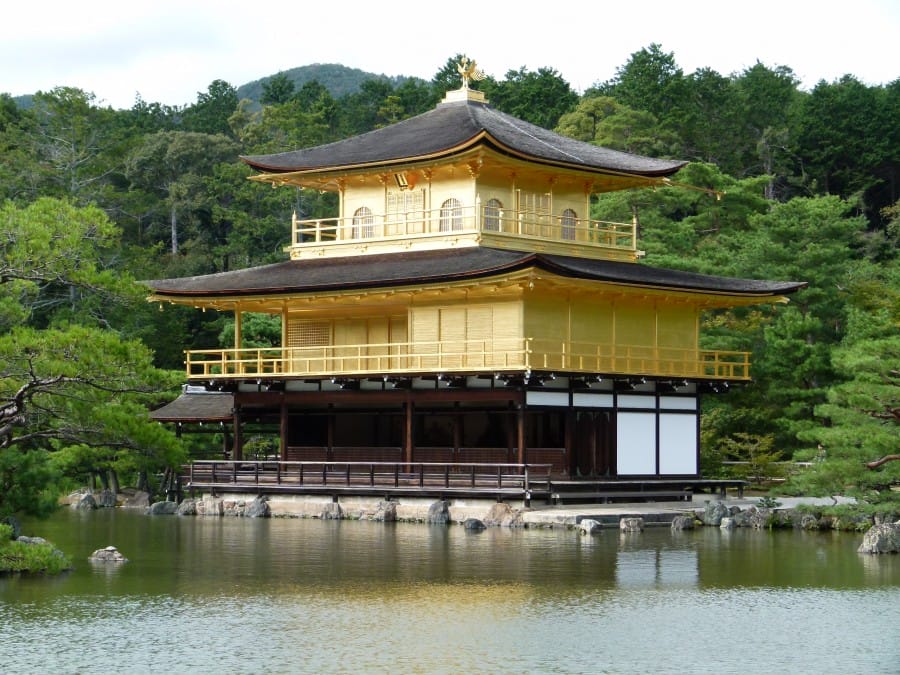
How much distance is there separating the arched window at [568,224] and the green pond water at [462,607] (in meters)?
14.6

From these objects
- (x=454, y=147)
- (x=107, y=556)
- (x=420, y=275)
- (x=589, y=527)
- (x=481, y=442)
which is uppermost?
(x=454, y=147)

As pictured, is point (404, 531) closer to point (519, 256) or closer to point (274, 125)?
point (519, 256)

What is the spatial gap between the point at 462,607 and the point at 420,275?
740 inches

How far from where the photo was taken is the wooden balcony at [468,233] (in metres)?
44.1

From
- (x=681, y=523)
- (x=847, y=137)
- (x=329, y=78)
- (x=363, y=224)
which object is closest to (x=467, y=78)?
(x=363, y=224)

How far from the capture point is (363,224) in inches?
1859

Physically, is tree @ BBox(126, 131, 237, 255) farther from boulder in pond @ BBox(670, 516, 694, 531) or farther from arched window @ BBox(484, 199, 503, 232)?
boulder in pond @ BBox(670, 516, 694, 531)

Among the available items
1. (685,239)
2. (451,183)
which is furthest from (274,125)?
(451,183)

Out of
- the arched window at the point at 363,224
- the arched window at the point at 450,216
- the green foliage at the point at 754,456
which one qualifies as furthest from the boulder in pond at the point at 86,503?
the green foliage at the point at 754,456

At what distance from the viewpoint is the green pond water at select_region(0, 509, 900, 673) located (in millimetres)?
19203

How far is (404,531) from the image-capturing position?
3622 centimetres

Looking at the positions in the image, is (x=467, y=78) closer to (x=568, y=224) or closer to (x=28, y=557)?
(x=568, y=224)

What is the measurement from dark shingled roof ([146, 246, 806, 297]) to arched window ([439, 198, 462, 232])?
4.04 ft

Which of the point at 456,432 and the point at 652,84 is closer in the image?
the point at 456,432
